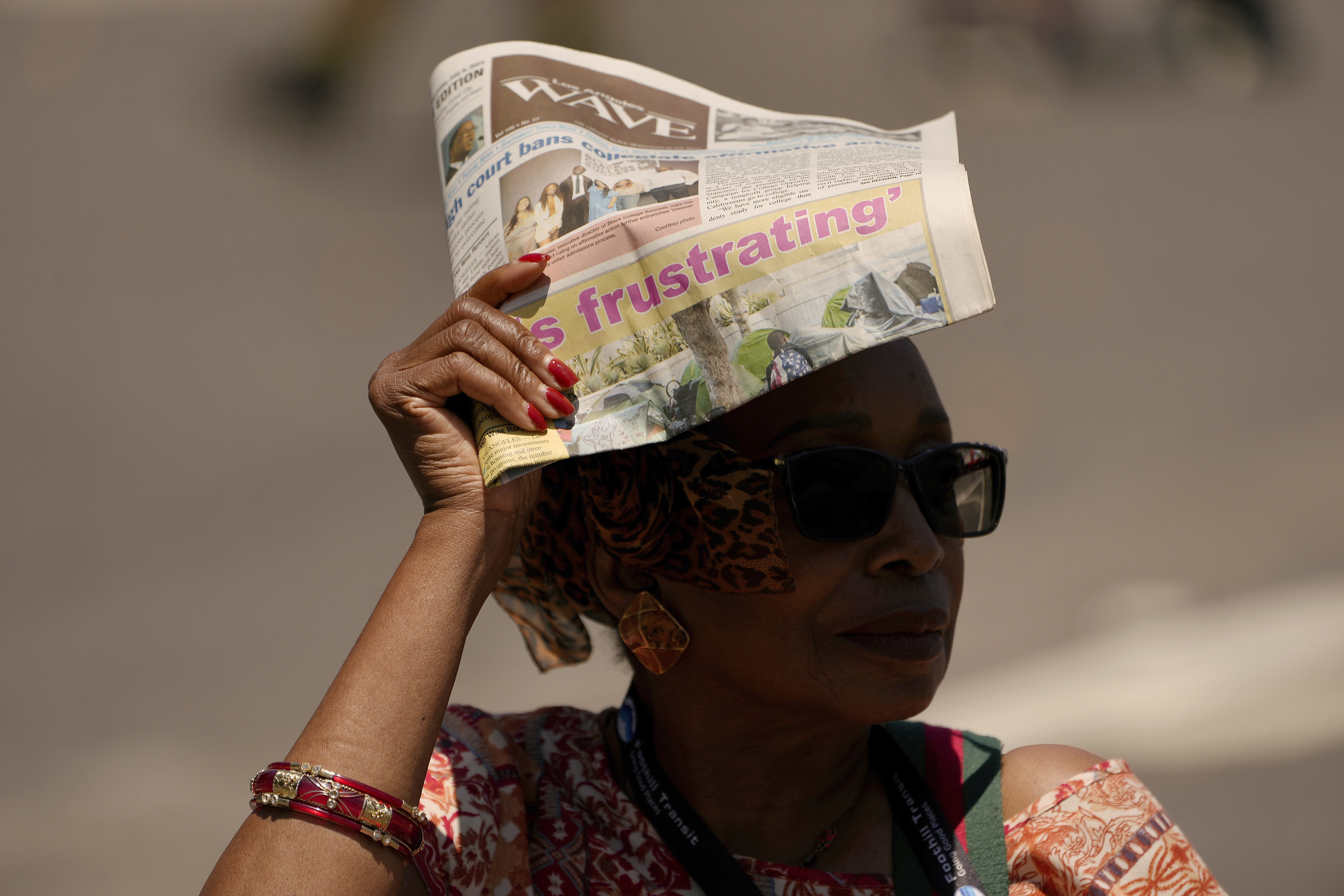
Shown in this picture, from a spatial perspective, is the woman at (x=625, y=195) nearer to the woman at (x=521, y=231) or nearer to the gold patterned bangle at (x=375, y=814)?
the woman at (x=521, y=231)

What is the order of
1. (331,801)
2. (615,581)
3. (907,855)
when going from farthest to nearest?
1. (615,581)
2. (907,855)
3. (331,801)

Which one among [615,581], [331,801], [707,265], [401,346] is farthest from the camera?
[401,346]

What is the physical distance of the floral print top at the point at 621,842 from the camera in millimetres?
1806

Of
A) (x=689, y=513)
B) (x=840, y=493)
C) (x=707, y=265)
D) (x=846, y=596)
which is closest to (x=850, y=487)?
(x=840, y=493)

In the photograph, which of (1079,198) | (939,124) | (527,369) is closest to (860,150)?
(939,124)

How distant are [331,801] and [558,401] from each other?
2.18 feet

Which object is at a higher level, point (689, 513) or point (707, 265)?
point (707, 265)

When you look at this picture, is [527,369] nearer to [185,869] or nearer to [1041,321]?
[185,869]

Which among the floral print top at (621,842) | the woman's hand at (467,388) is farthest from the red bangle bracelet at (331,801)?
the woman's hand at (467,388)

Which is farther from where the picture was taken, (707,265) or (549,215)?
(549,215)

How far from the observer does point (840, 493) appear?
180 cm

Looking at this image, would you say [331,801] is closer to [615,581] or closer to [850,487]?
[615,581]

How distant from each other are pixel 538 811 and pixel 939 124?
1.51 meters

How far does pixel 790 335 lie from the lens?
4.94 ft
